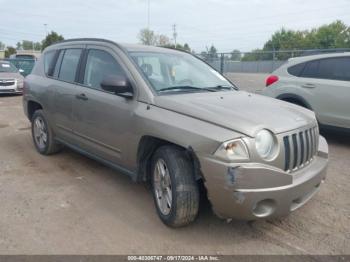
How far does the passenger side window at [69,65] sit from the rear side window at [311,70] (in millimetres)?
4366

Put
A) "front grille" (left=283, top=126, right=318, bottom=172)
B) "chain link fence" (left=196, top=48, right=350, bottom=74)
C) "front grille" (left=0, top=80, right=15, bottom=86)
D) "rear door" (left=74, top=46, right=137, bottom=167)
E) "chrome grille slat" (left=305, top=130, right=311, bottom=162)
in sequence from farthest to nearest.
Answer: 1. "chain link fence" (left=196, top=48, right=350, bottom=74)
2. "front grille" (left=0, top=80, right=15, bottom=86)
3. "rear door" (left=74, top=46, right=137, bottom=167)
4. "chrome grille slat" (left=305, top=130, right=311, bottom=162)
5. "front grille" (left=283, top=126, right=318, bottom=172)

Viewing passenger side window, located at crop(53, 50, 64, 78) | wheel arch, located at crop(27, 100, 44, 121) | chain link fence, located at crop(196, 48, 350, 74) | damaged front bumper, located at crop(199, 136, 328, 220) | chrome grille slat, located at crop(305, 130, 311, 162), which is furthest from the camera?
chain link fence, located at crop(196, 48, 350, 74)

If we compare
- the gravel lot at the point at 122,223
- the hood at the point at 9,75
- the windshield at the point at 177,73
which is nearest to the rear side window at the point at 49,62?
the gravel lot at the point at 122,223

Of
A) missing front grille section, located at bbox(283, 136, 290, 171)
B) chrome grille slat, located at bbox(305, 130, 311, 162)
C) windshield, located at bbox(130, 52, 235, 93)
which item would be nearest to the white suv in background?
windshield, located at bbox(130, 52, 235, 93)

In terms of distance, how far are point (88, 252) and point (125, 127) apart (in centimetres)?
135

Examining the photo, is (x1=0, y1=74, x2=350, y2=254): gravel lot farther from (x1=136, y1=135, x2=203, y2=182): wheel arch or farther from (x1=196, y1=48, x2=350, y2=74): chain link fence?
(x1=196, y1=48, x2=350, y2=74): chain link fence

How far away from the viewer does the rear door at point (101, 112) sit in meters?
3.95

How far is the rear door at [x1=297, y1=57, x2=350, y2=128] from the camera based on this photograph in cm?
637

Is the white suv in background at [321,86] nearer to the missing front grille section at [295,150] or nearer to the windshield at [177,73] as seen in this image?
the windshield at [177,73]

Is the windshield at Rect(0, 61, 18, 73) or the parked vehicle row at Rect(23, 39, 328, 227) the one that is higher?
the windshield at Rect(0, 61, 18, 73)

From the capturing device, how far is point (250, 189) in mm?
2898

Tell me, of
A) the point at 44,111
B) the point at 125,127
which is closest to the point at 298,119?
the point at 125,127

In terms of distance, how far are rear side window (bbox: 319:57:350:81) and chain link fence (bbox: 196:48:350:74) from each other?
12.4 meters

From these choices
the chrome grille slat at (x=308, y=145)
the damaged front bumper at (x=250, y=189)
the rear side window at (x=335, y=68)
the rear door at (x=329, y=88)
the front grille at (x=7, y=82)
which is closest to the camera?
the damaged front bumper at (x=250, y=189)
